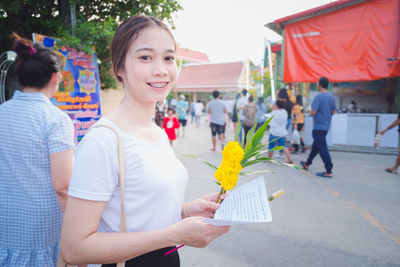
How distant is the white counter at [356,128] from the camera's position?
8.39 m

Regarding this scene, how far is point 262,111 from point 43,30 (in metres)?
6.53

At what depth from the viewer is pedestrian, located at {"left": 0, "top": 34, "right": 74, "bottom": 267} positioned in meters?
1.35

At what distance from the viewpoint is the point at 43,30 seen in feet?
16.5

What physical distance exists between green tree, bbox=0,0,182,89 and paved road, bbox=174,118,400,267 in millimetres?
3105

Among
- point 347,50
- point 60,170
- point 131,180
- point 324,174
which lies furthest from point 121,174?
point 347,50

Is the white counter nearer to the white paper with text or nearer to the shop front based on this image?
the shop front

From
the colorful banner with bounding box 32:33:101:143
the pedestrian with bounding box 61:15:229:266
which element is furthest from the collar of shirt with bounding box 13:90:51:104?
the colorful banner with bounding box 32:33:101:143

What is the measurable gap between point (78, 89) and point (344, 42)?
7.21 m

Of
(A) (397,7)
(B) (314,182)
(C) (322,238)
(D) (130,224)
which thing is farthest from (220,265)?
(A) (397,7)

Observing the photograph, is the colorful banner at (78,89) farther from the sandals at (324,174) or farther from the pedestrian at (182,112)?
the pedestrian at (182,112)

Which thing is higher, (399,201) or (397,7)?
(397,7)

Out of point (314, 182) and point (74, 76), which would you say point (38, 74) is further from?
A: point (314, 182)

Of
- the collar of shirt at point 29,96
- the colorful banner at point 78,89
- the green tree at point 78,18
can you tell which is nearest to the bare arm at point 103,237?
the collar of shirt at point 29,96

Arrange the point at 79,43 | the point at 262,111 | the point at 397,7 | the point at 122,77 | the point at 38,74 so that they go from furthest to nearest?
the point at 262,111, the point at 397,7, the point at 79,43, the point at 38,74, the point at 122,77
